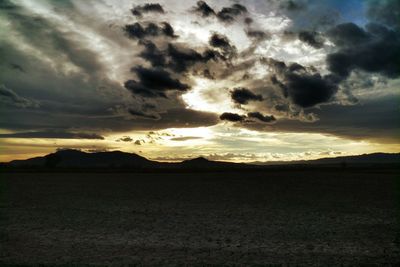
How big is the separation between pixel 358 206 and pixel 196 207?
11.3m

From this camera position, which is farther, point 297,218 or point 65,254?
point 297,218

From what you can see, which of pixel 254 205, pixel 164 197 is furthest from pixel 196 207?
pixel 164 197

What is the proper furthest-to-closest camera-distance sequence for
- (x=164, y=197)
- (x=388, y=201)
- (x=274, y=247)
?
1. (x=164, y=197)
2. (x=388, y=201)
3. (x=274, y=247)

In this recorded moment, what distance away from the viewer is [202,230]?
19.0m

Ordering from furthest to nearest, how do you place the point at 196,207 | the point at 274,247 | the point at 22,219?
the point at 196,207 < the point at 22,219 < the point at 274,247

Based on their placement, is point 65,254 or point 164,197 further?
point 164,197

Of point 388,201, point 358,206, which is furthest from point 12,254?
point 388,201

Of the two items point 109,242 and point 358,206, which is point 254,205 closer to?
point 358,206

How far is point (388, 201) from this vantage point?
3088 centimetres

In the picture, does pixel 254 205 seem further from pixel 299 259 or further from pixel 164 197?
pixel 299 259

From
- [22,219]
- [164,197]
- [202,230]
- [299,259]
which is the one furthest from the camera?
[164,197]

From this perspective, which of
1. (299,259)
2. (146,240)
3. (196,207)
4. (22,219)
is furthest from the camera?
(196,207)

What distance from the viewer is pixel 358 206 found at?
27.8m

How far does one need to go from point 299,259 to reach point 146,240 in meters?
6.47
